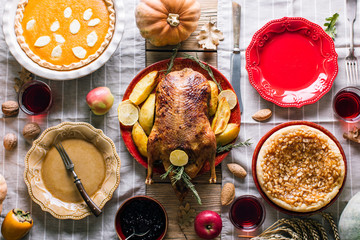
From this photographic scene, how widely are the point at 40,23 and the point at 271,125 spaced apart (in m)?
1.46

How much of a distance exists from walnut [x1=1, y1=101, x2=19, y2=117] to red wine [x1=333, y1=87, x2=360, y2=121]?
6.15ft

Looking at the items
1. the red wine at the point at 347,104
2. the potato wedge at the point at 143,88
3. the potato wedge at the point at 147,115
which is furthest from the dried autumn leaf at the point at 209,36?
the red wine at the point at 347,104

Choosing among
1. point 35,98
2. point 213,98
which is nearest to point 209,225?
point 213,98

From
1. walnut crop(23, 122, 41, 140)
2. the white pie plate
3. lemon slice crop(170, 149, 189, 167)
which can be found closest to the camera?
lemon slice crop(170, 149, 189, 167)

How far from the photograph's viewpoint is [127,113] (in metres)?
2.03

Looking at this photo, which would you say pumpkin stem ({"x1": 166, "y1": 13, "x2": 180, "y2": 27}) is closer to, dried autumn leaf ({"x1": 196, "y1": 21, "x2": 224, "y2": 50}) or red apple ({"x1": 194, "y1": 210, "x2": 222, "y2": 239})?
dried autumn leaf ({"x1": 196, "y1": 21, "x2": 224, "y2": 50})

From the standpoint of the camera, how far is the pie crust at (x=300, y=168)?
6.59 ft

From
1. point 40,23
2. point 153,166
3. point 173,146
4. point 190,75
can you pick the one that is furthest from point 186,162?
point 40,23

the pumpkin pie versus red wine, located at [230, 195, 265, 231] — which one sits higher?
the pumpkin pie

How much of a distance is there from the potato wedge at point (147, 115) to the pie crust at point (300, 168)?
65cm

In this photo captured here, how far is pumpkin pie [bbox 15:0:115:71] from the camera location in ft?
6.60

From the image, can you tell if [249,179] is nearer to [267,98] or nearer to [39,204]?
[267,98]

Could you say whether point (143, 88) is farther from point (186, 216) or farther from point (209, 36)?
point (186, 216)

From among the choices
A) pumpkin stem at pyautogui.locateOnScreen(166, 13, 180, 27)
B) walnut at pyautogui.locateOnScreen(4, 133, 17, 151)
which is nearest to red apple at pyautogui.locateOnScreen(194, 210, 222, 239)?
pumpkin stem at pyautogui.locateOnScreen(166, 13, 180, 27)
